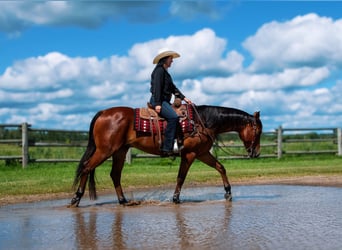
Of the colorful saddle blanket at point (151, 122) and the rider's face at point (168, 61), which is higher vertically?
the rider's face at point (168, 61)

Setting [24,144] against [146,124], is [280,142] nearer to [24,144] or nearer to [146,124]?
[24,144]

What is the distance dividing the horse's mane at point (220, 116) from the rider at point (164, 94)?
81cm

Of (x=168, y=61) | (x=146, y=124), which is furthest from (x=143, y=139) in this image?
(x=168, y=61)

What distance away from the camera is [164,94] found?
30.9 ft

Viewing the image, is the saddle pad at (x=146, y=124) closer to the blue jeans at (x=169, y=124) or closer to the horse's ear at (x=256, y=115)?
the blue jeans at (x=169, y=124)

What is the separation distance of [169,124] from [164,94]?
597mm

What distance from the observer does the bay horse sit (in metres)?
9.26

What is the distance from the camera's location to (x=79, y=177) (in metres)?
9.41

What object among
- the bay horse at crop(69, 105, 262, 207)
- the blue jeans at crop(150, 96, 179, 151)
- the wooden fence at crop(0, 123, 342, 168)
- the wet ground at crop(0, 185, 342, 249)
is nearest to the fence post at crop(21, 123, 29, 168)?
the wooden fence at crop(0, 123, 342, 168)

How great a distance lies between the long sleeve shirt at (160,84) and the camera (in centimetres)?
919

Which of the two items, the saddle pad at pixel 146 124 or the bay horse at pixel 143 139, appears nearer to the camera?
the bay horse at pixel 143 139

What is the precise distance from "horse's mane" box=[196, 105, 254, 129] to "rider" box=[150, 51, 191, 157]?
807mm

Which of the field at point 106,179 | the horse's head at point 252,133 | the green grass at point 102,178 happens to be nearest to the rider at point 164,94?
the horse's head at point 252,133

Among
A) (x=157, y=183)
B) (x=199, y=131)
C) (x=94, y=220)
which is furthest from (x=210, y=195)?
(x=94, y=220)
